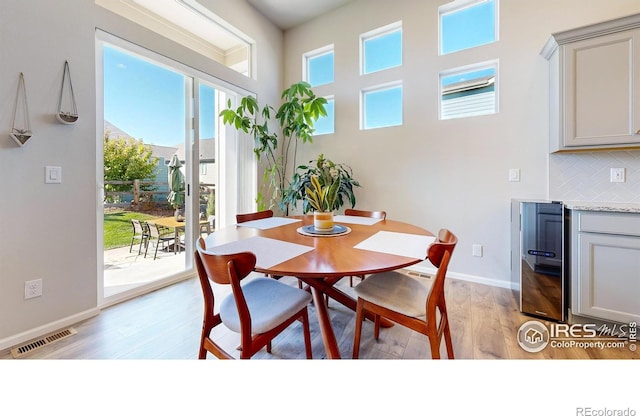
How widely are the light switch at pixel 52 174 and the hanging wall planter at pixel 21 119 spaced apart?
20 cm

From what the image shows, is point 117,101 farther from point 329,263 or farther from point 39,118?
point 329,263

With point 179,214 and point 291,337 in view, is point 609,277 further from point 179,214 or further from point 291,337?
point 179,214

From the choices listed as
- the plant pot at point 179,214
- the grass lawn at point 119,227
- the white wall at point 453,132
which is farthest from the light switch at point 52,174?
the white wall at point 453,132

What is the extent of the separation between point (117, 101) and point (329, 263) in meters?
2.49

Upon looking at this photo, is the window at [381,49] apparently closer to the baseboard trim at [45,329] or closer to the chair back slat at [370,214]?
the chair back slat at [370,214]

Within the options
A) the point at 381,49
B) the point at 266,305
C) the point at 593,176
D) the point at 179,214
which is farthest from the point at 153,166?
the point at 593,176

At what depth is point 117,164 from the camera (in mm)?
2246

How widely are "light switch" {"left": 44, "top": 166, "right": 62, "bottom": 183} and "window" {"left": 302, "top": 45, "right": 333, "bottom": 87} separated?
9.93 feet

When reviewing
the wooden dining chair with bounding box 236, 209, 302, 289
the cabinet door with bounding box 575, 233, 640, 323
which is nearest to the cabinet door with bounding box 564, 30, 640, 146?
the cabinet door with bounding box 575, 233, 640, 323

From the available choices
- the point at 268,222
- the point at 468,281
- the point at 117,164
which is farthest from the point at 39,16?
the point at 468,281

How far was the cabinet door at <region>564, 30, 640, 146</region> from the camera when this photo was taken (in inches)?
70.0
